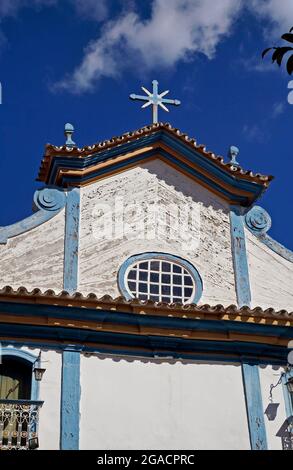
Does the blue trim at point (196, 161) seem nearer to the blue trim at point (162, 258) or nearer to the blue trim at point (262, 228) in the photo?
the blue trim at point (262, 228)

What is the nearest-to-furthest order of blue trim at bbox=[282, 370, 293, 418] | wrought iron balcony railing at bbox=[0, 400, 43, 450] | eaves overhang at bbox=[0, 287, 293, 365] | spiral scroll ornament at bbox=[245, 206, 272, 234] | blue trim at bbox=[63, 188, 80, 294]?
wrought iron balcony railing at bbox=[0, 400, 43, 450], eaves overhang at bbox=[0, 287, 293, 365], blue trim at bbox=[282, 370, 293, 418], blue trim at bbox=[63, 188, 80, 294], spiral scroll ornament at bbox=[245, 206, 272, 234]

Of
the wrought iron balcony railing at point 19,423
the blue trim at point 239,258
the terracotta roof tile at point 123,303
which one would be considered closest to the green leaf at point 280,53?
the terracotta roof tile at point 123,303

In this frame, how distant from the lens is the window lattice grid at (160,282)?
12781mm

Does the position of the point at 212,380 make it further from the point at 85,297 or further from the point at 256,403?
the point at 85,297

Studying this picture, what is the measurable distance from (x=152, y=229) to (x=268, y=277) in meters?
2.35

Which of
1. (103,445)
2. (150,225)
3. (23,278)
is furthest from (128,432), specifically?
(150,225)

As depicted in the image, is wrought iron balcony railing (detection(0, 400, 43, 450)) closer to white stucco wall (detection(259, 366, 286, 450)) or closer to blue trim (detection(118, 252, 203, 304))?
blue trim (detection(118, 252, 203, 304))

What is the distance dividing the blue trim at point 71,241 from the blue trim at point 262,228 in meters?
3.35

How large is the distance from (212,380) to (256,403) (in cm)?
80

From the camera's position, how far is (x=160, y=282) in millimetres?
12984

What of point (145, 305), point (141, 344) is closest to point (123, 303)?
point (145, 305)

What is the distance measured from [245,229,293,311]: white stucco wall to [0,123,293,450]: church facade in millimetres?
24

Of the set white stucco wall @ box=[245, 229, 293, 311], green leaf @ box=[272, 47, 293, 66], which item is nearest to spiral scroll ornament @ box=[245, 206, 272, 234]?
white stucco wall @ box=[245, 229, 293, 311]

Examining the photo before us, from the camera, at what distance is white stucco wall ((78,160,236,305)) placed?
12.8 metres
